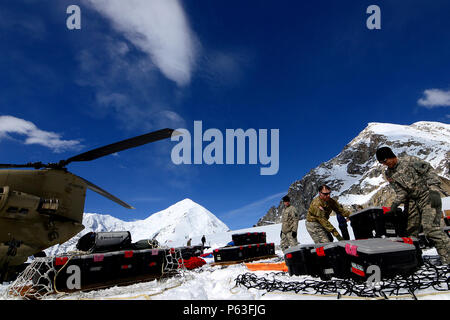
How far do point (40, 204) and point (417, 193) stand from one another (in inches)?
360

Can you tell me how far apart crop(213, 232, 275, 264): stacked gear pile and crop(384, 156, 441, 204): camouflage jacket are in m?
7.02

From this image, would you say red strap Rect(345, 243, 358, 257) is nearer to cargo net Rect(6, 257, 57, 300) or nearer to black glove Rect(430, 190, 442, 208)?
black glove Rect(430, 190, 442, 208)

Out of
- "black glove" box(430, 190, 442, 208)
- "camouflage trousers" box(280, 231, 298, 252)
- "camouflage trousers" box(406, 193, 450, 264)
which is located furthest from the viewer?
"camouflage trousers" box(280, 231, 298, 252)

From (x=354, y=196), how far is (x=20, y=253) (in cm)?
16018

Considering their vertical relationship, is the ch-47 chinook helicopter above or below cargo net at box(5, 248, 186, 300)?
above

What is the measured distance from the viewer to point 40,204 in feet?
20.8

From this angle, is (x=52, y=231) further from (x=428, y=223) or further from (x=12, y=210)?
(x=428, y=223)

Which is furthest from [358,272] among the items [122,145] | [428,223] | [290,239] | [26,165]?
[26,165]

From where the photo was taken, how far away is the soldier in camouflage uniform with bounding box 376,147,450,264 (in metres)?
3.83

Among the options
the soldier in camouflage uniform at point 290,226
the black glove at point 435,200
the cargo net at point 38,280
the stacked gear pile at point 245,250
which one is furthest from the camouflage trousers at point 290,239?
the cargo net at point 38,280

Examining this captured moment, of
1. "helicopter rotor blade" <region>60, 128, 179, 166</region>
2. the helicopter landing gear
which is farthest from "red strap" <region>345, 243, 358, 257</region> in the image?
the helicopter landing gear

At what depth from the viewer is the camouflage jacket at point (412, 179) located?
4105mm

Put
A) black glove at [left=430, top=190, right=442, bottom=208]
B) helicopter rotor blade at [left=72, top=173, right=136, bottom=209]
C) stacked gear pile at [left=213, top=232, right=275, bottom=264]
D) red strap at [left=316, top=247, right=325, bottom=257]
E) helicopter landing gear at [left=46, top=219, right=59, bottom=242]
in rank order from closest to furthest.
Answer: red strap at [left=316, top=247, right=325, bottom=257] < black glove at [left=430, top=190, right=442, bottom=208] < helicopter landing gear at [left=46, top=219, right=59, bottom=242] < helicopter rotor blade at [left=72, top=173, right=136, bottom=209] < stacked gear pile at [left=213, top=232, right=275, bottom=264]
